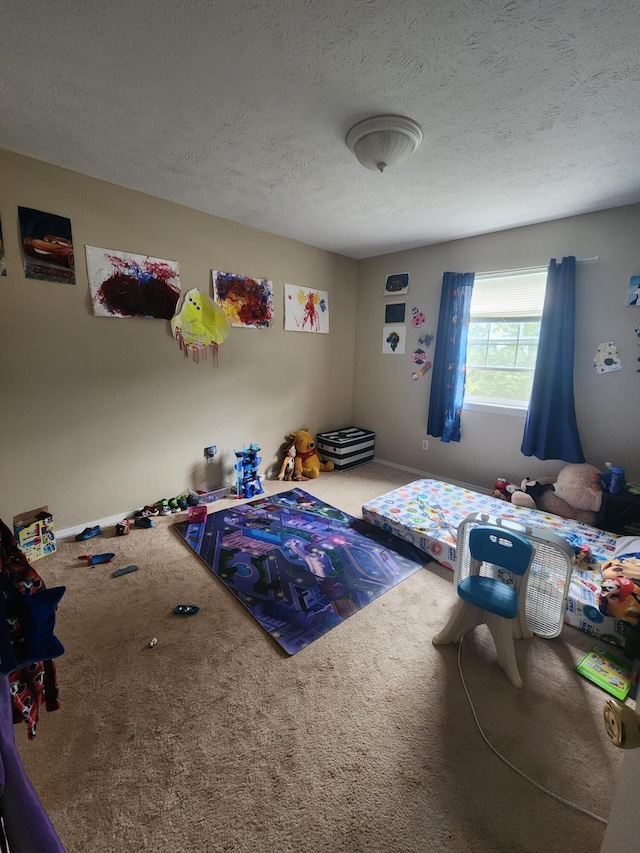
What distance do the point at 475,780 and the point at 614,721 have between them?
86 cm

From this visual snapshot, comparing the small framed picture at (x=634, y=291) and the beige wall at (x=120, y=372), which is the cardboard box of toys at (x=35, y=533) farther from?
the small framed picture at (x=634, y=291)

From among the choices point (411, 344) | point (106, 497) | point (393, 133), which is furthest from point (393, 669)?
point (411, 344)

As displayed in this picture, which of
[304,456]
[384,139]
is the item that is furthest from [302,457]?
[384,139]

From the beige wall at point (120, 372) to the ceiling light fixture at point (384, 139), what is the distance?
160cm

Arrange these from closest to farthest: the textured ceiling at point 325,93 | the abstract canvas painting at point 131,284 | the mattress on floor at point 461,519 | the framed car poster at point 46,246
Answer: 1. the textured ceiling at point 325,93
2. the mattress on floor at point 461,519
3. the framed car poster at point 46,246
4. the abstract canvas painting at point 131,284

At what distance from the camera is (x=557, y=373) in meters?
2.78

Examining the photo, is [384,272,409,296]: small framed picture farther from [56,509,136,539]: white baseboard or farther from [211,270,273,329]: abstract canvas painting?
[56,509,136,539]: white baseboard

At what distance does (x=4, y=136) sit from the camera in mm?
1852

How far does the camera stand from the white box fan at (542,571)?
5.23 feet

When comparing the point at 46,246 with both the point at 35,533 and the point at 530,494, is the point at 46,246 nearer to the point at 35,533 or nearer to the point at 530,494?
the point at 35,533

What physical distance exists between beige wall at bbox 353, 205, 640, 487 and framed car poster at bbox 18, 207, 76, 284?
9.56 ft

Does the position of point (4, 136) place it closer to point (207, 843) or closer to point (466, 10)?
point (466, 10)

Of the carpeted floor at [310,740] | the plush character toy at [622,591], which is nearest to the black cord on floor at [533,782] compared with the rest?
the carpeted floor at [310,740]

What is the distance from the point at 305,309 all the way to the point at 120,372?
6.31 feet
